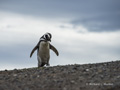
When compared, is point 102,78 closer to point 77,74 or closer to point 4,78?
point 77,74

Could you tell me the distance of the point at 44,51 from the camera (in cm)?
2138

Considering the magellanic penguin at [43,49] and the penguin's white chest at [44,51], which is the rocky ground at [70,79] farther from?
the penguin's white chest at [44,51]

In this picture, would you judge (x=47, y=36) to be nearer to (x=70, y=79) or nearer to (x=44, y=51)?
(x=44, y=51)

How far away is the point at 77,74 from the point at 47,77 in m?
1.21

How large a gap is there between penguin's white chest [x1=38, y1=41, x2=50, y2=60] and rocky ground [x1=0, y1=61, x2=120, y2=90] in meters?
5.92

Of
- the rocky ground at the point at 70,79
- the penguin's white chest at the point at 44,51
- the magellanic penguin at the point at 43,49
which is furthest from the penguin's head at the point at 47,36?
the rocky ground at the point at 70,79

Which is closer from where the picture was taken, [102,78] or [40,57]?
[102,78]

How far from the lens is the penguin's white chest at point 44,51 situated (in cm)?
2117

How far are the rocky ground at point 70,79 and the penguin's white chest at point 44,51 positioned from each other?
5.92 metres

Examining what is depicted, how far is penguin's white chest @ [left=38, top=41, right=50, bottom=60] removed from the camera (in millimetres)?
21172

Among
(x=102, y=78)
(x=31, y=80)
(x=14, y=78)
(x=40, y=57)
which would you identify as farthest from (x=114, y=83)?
(x=40, y=57)

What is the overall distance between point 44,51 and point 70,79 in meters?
8.63

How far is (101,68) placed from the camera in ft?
48.5

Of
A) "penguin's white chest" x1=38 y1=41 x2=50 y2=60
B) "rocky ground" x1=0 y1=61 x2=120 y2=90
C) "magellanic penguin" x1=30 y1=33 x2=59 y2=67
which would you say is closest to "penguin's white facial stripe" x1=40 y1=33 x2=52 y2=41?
"magellanic penguin" x1=30 y1=33 x2=59 y2=67
